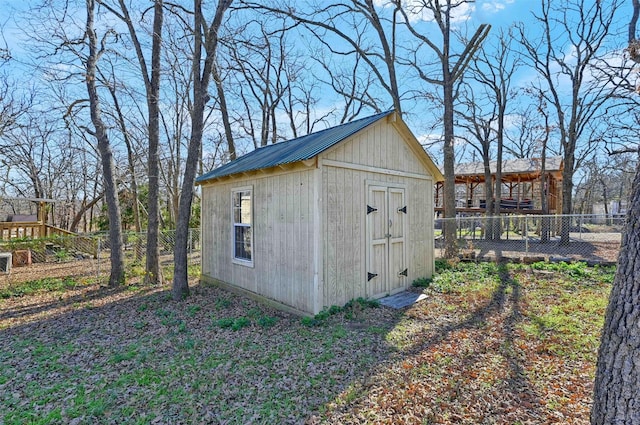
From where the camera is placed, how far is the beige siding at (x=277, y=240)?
5.20 metres

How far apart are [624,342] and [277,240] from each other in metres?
4.68

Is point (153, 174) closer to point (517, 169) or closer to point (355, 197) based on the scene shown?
point (355, 197)

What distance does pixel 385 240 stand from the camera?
619cm

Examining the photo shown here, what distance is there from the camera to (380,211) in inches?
240

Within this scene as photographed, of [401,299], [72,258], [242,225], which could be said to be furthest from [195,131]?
[72,258]

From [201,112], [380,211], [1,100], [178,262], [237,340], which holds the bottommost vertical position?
[237,340]

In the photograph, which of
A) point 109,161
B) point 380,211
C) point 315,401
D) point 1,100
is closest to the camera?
point 315,401

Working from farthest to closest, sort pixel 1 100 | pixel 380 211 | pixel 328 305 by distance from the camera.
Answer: pixel 1 100 < pixel 380 211 < pixel 328 305

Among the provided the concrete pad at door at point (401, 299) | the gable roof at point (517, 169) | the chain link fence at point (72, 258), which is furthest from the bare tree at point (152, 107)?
the gable roof at point (517, 169)

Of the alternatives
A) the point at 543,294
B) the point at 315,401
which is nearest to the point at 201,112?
the point at 315,401

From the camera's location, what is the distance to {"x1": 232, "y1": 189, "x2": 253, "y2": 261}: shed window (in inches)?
257

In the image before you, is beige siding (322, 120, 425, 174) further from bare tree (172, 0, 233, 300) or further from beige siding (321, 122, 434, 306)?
bare tree (172, 0, 233, 300)

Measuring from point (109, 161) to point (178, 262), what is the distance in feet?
10.6

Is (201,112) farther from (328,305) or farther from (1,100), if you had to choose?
(1,100)
